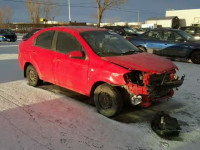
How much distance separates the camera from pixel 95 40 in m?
4.58

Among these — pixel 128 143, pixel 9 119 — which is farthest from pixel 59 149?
pixel 9 119

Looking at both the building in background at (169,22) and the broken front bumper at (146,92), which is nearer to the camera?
the broken front bumper at (146,92)

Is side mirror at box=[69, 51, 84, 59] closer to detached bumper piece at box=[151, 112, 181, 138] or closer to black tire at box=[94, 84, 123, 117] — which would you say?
black tire at box=[94, 84, 123, 117]

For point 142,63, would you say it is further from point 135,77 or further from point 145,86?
point 145,86

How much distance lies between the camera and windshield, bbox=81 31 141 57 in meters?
4.35

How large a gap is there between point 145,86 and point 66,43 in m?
2.10

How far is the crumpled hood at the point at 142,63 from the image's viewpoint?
12.3ft

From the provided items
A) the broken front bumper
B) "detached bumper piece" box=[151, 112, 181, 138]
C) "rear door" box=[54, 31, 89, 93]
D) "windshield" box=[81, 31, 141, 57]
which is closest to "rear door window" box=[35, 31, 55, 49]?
"rear door" box=[54, 31, 89, 93]

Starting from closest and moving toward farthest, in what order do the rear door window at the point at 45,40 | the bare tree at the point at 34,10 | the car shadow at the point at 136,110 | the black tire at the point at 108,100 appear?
1. the black tire at the point at 108,100
2. the car shadow at the point at 136,110
3. the rear door window at the point at 45,40
4. the bare tree at the point at 34,10

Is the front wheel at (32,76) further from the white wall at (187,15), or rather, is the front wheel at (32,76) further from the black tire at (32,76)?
the white wall at (187,15)

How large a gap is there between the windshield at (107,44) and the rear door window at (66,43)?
9.0 inches

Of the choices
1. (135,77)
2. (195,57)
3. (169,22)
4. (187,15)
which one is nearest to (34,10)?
(169,22)

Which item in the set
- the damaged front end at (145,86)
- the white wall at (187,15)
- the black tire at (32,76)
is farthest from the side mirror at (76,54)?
the white wall at (187,15)

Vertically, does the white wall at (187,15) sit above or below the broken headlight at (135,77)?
above
